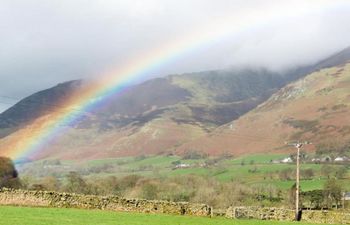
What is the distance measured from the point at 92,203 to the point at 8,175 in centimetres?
7854

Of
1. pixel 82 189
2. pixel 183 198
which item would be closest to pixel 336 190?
pixel 183 198

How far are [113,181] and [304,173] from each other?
81272mm

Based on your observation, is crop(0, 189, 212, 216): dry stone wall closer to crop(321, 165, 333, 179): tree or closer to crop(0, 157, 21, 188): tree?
crop(0, 157, 21, 188): tree

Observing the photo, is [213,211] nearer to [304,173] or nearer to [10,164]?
[10,164]

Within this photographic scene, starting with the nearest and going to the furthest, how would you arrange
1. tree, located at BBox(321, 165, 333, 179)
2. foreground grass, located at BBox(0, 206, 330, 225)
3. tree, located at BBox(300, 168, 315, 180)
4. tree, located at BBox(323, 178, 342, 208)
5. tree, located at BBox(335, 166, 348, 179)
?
foreground grass, located at BBox(0, 206, 330, 225)
tree, located at BBox(323, 178, 342, 208)
tree, located at BBox(300, 168, 315, 180)
tree, located at BBox(335, 166, 348, 179)
tree, located at BBox(321, 165, 333, 179)

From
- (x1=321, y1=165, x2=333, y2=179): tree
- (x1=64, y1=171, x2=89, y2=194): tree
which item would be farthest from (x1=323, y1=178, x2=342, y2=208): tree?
(x1=64, y1=171, x2=89, y2=194): tree

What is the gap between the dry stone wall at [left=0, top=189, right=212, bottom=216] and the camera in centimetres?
4894

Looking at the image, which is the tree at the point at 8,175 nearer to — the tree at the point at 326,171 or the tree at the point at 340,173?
the tree at the point at 326,171

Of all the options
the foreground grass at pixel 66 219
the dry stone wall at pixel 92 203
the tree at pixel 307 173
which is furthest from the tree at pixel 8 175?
the tree at pixel 307 173

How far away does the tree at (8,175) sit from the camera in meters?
118

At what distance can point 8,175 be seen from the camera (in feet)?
403

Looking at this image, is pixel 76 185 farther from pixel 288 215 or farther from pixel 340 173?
pixel 340 173

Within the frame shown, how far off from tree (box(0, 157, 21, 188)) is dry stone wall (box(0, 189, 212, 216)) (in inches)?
2764

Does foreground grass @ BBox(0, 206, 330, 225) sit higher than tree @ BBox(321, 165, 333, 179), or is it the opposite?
foreground grass @ BBox(0, 206, 330, 225)
